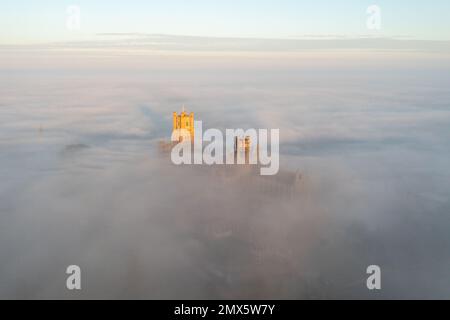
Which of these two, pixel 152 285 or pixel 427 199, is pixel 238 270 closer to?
pixel 152 285

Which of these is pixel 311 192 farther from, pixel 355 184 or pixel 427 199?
pixel 427 199

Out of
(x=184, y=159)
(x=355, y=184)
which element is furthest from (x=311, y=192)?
(x=184, y=159)

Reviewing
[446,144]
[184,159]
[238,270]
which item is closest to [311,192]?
[184,159]

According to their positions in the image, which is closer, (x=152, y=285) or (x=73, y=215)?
(x=152, y=285)
